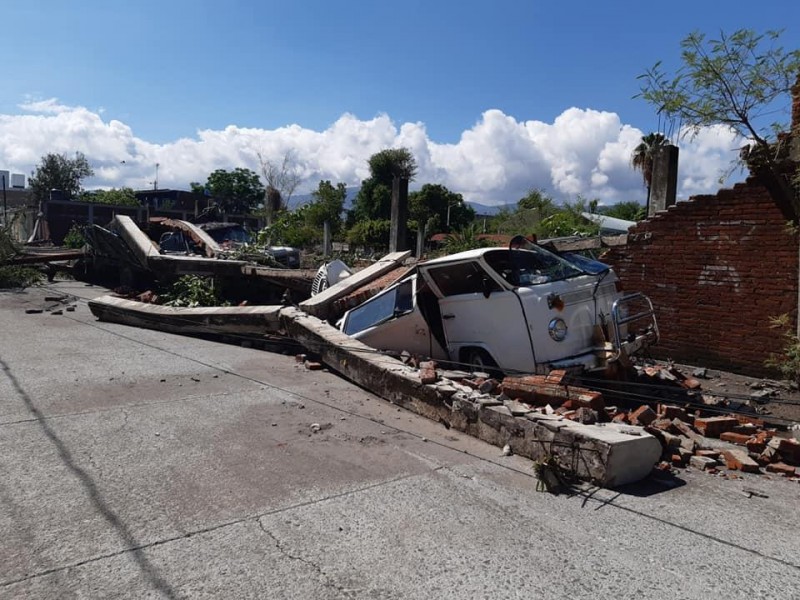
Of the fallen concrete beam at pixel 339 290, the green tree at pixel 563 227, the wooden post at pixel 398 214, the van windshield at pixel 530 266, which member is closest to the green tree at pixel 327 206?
the green tree at pixel 563 227

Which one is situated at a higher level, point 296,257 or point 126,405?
point 296,257

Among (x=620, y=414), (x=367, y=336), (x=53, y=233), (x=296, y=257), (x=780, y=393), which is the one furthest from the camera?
(x=53, y=233)

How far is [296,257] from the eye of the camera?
17766 millimetres

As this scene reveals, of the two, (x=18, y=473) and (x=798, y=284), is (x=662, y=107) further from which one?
(x=18, y=473)

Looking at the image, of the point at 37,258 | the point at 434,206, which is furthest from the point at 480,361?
the point at 434,206

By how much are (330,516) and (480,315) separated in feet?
13.0

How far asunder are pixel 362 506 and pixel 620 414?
121 inches

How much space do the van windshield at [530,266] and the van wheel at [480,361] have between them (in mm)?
988

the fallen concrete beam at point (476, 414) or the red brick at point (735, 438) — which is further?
the red brick at point (735, 438)

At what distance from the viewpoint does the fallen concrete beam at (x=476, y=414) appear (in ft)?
15.7

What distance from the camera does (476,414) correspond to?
5977 millimetres

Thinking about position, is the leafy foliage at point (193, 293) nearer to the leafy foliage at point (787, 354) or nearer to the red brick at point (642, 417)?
the red brick at point (642, 417)

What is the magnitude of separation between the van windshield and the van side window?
0.20 meters

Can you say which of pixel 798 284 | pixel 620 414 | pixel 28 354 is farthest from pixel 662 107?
pixel 28 354
